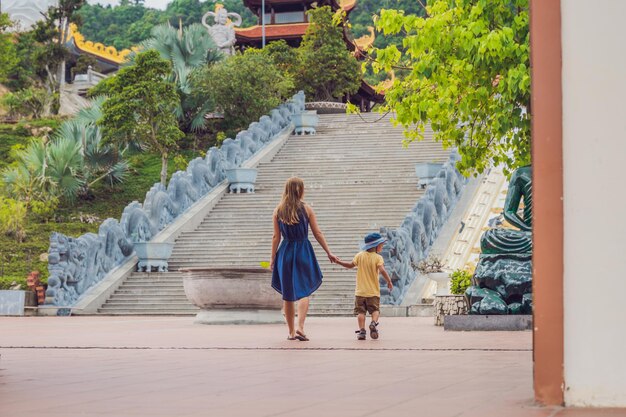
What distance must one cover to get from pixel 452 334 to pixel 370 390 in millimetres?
6086

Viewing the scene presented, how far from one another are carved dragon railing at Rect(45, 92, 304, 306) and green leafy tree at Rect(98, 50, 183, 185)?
273 centimetres

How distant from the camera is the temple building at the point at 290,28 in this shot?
49.5 meters

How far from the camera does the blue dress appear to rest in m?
10.4

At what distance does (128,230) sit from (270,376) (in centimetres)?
1653

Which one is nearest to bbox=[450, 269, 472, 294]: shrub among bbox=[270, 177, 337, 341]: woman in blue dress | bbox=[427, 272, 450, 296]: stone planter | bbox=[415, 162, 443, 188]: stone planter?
bbox=[427, 272, 450, 296]: stone planter

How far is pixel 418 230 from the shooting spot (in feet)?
67.5

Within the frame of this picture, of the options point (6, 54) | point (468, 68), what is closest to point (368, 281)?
point (468, 68)

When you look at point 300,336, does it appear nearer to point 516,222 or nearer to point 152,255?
point 516,222

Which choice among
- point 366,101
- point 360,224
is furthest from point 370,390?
point 366,101

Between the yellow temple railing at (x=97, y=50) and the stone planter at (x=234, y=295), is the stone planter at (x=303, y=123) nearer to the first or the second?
the stone planter at (x=234, y=295)

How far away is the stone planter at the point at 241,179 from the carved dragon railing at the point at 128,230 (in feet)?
1.45

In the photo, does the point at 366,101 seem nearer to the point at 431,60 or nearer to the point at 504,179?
the point at 504,179

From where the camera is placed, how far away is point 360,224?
23.2 m

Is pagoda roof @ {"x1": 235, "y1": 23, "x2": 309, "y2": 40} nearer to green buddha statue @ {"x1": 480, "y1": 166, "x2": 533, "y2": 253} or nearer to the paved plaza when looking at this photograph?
green buddha statue @ {"x1": 480, "y1": 166, "x2": 533, "y2": 253}
